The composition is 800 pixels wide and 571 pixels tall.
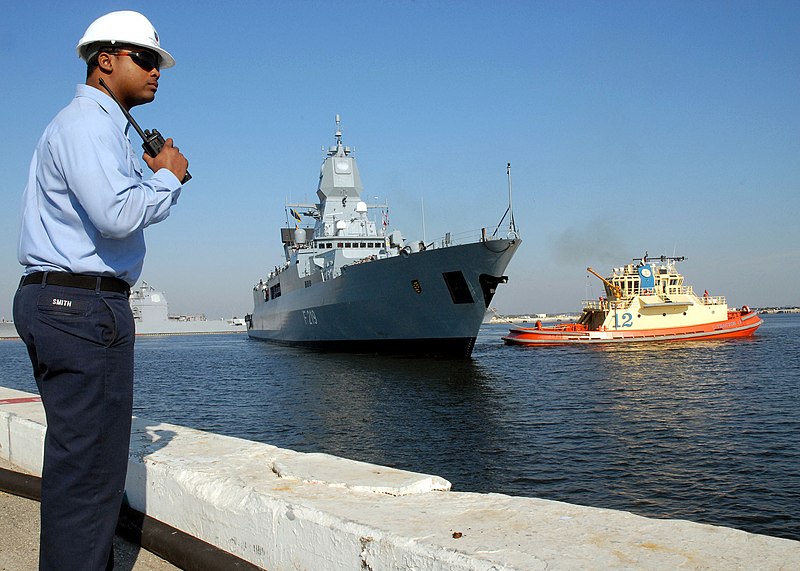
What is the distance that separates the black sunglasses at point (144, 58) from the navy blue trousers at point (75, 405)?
729mm

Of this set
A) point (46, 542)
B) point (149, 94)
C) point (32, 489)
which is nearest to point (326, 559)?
point (46, 542)

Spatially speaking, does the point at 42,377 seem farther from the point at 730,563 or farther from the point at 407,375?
the point at 407,375

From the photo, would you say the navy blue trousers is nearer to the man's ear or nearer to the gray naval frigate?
the man's ear

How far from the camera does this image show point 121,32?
185cm

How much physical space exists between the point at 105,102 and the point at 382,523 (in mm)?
1475

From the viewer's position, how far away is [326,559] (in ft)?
5.78

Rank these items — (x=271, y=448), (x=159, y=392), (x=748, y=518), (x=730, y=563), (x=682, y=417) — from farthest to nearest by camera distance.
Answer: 1. (x=159, y=392)
2. (x=682, y=417)
3. (x=748, y=518)
4. (x=271, y=448)
5. (x=730, y=563)

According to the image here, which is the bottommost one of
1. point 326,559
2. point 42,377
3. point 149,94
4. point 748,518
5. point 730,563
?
point 748,518

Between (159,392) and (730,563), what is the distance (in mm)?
18472

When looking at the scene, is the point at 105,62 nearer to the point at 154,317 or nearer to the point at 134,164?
the point at 134,164

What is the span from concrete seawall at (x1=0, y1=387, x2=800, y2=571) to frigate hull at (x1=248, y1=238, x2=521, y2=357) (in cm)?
1927

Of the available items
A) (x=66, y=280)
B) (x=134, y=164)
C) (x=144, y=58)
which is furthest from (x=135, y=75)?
(x=66, y=280)

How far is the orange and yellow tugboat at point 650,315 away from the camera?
35.9 metres

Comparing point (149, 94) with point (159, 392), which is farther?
point (159, 392)
